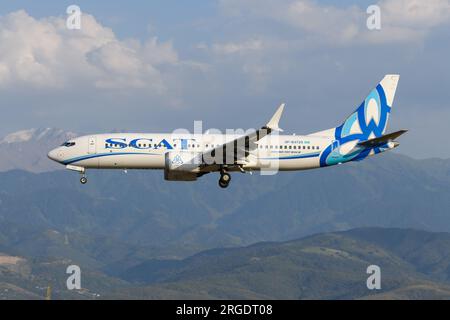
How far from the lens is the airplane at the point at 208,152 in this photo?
79.1 m

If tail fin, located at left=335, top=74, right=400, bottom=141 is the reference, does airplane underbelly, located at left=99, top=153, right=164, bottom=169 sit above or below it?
below

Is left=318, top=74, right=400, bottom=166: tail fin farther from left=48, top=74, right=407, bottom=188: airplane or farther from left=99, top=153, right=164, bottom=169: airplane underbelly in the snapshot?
left=99, top=153, right=164, bottom=169: airplane underbelly

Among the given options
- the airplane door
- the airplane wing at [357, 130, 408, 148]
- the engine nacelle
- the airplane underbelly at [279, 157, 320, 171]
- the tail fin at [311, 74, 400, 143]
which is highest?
the tail fin at [311, 74, 400, 143]

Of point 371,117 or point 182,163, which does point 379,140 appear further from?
point 182,163

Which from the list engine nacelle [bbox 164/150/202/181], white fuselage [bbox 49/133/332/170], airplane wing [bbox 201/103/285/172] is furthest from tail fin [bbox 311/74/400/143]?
engine nacelle [bbox 164/150/202/181]

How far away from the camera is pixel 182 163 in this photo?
7844 centimetres

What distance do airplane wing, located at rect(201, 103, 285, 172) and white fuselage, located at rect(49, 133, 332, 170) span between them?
1.32m

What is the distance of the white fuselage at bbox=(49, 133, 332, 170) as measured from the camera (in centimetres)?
7981

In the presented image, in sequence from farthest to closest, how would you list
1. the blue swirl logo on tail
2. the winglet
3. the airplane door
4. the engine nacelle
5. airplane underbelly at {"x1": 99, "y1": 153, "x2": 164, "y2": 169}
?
the blue swirl logo on tail < the airplane door < airplane underbelly at {"x1": 99, "y1": 153, "x2": 164, "y2": 169} < the engine nacelle < the winglet

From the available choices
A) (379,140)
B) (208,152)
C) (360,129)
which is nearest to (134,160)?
(208,152)

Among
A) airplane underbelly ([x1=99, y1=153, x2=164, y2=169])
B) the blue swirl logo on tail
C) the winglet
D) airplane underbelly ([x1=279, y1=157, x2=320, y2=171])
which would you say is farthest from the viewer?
the blue swirl logo on tail
